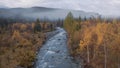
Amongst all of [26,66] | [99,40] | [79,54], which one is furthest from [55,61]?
[99,40]

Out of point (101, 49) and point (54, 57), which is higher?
point (101, 49)

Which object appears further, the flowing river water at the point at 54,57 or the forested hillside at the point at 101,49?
the flowing river water at the point at 54,57

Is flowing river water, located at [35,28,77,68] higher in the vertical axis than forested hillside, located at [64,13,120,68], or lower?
lower

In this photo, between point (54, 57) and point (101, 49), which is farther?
point (54, 57)

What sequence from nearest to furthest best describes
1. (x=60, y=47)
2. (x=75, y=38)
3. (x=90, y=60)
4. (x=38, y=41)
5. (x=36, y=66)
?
(x=90, y=60) → (x=36, y=66) → (x=75, y=38) → (x=60, y=47) → (x=38, y=41)

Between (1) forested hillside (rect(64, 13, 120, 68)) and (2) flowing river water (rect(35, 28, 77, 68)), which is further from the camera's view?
(2) flowing river water (rect(35, 28, 77, 68))

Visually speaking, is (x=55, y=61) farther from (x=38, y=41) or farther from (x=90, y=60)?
(x=38, y=41)

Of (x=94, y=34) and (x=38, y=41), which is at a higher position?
(x=94, y=34)

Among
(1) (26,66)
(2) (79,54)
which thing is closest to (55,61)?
(2) (79,54)

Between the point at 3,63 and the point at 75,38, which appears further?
the point at 75,38

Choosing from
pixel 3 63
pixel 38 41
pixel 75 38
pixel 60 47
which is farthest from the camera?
pixel 38 41

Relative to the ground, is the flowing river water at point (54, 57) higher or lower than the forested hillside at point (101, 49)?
lower
